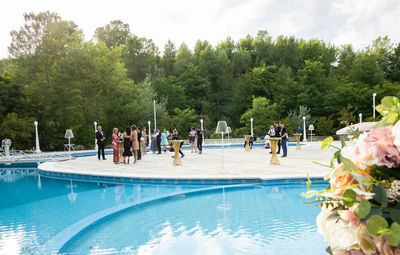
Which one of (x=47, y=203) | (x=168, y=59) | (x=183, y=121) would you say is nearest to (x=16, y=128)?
(x=183, y=121)

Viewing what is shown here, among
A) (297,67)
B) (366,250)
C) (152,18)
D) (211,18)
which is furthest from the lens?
(297,67)

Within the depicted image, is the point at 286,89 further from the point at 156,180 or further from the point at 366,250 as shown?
the point at 366,250

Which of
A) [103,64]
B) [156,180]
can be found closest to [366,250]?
[156,180]

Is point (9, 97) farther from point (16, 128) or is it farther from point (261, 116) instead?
point (261, 116)

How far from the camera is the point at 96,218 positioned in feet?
16.4

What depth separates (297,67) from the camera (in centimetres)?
3847

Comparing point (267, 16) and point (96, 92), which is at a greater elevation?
point (267, 16)

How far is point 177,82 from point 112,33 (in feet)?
39.4

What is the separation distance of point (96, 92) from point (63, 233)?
25631mm

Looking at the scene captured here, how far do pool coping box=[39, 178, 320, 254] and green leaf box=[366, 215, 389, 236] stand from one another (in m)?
3.85

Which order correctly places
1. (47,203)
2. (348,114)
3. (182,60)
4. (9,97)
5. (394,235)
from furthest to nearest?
(182,60)
(348,114)
(9,97)
(47,203)
(394,235)

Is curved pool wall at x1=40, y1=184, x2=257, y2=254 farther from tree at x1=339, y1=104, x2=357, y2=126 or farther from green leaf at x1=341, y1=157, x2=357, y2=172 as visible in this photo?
tree at x1=339, y1=104, x2=357, y2=126

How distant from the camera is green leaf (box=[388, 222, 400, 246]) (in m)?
0.75

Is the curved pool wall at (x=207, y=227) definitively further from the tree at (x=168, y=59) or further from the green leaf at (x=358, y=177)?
the tree at (x=168, y=59)
